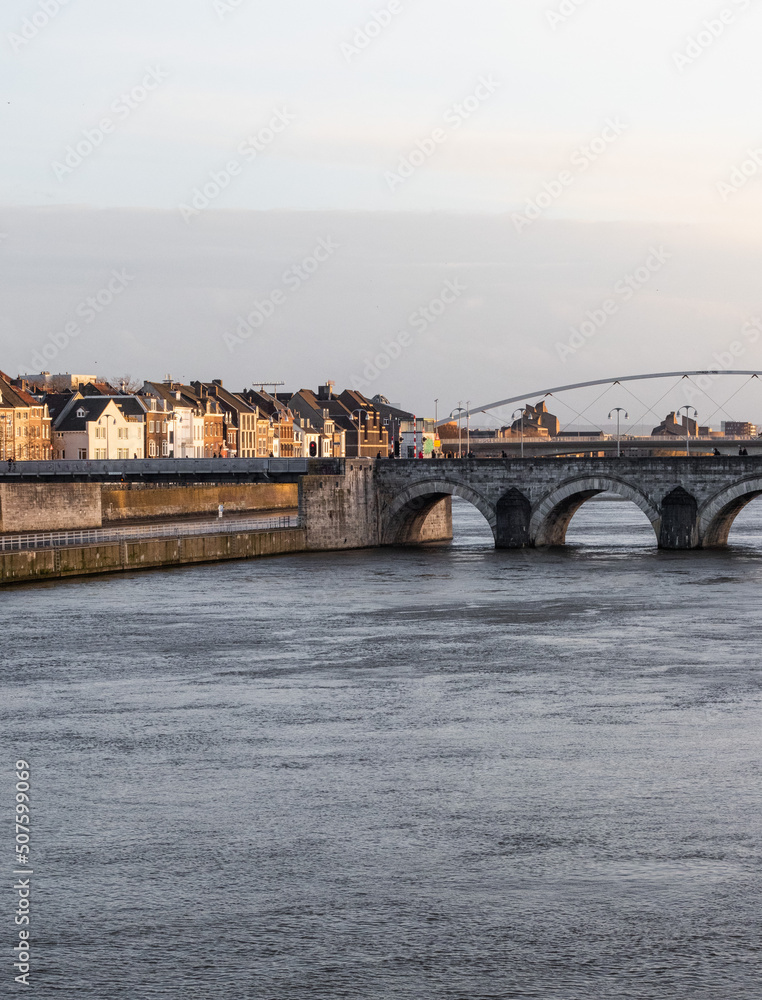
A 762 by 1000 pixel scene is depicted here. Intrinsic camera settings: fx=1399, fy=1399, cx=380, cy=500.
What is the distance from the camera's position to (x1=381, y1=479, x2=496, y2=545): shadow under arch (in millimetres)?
76938

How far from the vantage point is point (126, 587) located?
54.4 metres

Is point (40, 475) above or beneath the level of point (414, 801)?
above

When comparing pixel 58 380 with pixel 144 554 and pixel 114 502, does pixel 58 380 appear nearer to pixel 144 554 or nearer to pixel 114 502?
pixel 114 502

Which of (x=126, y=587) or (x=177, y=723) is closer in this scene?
(x=177, y=723)

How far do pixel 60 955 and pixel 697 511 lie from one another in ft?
196

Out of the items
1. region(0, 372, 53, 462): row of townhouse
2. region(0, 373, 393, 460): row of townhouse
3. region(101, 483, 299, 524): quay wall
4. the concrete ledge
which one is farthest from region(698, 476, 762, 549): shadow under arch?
region(0, 372, 53, 462): row of townhouse

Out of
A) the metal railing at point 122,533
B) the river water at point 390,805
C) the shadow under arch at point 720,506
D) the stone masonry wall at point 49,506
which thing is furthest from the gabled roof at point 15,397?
the river water at point 390,805

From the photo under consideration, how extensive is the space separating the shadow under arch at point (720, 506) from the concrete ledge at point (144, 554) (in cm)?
2080

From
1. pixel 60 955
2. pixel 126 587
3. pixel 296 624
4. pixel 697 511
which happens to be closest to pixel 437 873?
pixel 60 955

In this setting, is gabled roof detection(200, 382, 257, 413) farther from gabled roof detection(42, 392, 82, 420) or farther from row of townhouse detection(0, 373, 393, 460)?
gabled roof detection(42, 392, 82, 420)

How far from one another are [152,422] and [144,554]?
64364 millimetres

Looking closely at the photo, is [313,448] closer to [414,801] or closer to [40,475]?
[40,475]

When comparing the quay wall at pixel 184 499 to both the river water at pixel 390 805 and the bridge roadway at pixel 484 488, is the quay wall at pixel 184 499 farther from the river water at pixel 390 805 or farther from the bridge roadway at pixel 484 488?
the river water at pixel 390 805

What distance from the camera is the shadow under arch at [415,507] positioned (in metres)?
76.9
